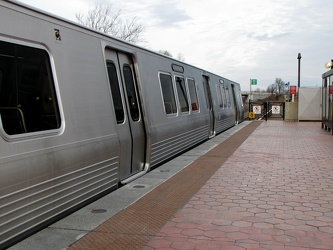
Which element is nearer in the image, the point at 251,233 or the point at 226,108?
the point at 251,233

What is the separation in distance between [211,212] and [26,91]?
270 cm

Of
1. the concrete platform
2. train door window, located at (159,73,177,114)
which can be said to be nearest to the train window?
the concrete platform

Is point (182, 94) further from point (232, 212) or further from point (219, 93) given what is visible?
point (219, 93)

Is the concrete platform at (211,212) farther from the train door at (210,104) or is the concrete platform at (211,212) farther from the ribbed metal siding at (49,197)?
the train door at (210,104)

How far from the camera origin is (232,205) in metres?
5.07

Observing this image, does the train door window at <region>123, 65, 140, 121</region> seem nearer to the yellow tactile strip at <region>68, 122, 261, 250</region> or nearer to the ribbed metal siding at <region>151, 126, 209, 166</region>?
the ribbed metal siding at <region>151, 126, 209, 166</region>

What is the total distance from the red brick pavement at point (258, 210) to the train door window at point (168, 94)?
178 cm

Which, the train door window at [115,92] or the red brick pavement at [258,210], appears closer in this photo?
the red brick pavement at [258,210]

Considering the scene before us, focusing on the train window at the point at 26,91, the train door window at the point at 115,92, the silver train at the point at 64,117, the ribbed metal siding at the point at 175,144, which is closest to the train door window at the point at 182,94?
the ribbed metal siding at the point at 175,144

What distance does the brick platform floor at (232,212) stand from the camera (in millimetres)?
3805

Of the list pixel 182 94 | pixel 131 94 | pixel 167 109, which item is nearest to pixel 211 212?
pixel 131 94

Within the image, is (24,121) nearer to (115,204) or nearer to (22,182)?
(22,182)

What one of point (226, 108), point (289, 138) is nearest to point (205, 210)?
point (289, 138)

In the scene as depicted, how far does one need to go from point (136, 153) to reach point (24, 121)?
9.80 feet
